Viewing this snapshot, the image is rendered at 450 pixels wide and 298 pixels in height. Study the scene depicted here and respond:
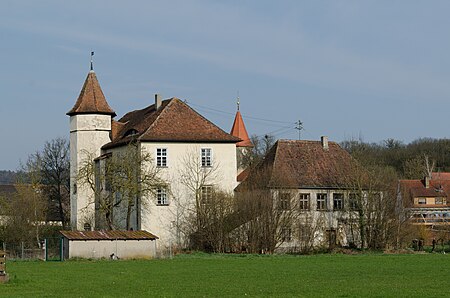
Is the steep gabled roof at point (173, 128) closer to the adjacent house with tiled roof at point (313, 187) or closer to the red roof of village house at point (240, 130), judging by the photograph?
the adjacent house with tiled roof at point (313, 187)

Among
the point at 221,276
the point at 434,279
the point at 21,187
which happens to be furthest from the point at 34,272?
the point at 21,187

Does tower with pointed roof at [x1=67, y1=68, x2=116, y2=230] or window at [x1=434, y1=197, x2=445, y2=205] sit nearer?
tower with pointed roof at [x1=67, y1=68, x2=116, y2=230]

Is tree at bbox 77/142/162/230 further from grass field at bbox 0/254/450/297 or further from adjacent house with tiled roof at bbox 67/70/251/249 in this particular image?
grass field at bbox 0/254/450/297

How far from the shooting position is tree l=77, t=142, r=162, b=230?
58.9 m

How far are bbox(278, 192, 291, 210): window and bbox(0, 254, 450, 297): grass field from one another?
14538 mm

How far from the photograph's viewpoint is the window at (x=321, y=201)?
61750 mm

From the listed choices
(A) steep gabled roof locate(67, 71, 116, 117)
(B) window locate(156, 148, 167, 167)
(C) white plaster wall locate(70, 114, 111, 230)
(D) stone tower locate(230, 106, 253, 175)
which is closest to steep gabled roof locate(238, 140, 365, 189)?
(B) window locate(156, 148, 167, 167)

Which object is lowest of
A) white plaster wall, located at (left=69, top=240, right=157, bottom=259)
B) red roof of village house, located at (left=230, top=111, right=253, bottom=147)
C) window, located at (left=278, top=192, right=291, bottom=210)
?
white plaster wall, located at (left=69, top=240, right=157, bottom=259)

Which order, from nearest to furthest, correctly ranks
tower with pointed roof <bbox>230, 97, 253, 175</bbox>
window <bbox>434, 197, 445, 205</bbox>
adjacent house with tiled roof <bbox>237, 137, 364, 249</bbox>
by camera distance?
adjacent house with tiled roof <bbox>237, 137, 364, 249</bbox>
tower with pointed roof <bbox>230, 97, 253, 175</bbox>
window <bbox>434, 197, 445, 205</bbox>

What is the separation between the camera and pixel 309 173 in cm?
6269

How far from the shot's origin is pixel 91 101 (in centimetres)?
6519

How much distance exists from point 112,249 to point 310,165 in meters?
18.2

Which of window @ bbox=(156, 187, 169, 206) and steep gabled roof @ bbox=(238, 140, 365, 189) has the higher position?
steep gabled roof @ bbox=(238, 140, 365, 189)

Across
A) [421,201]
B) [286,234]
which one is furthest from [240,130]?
[286,234]
